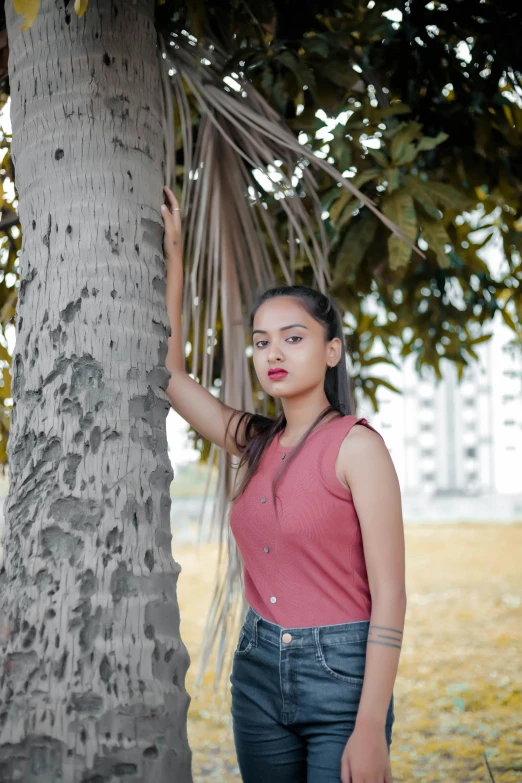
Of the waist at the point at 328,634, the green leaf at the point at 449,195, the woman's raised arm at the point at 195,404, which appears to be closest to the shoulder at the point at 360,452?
the waist at the point at 328,634

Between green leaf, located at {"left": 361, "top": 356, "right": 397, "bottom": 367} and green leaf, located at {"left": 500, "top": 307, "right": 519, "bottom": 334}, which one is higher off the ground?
green leaf, located at {"left": 500, "top": 307, "right": 519, "bottom": 334}

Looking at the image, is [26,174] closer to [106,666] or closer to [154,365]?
[154,365]

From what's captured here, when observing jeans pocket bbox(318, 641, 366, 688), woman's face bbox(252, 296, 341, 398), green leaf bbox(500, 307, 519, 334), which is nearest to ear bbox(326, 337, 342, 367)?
woman's face bbox(252, 296, 341, 398)

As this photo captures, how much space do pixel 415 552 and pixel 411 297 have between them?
1107cm

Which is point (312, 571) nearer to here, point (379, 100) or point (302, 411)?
point (302, 411)

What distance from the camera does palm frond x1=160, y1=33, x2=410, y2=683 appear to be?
1.84 m

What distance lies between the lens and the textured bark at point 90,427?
46.6 inches

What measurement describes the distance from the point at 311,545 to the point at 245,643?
269 mm

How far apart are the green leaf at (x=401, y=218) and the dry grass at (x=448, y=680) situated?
34.6 inches

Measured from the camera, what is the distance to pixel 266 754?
152cm

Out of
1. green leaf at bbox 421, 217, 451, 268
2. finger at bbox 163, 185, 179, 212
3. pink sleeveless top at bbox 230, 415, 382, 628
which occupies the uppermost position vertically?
green leaf at bbox 421, 217, 451, 268

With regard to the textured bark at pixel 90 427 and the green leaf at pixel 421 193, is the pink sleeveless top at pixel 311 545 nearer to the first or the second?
the textured bark at pixel 90 427

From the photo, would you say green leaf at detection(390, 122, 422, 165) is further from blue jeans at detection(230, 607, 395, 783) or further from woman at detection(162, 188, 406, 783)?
blue jeans at detection(230, 607, 395, 783)

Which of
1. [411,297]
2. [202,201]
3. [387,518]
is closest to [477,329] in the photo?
[411,297]
